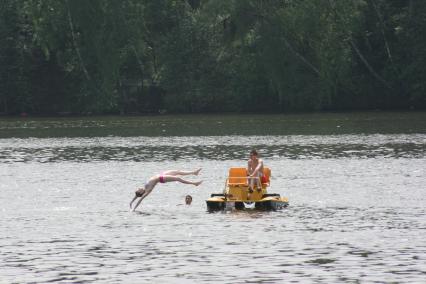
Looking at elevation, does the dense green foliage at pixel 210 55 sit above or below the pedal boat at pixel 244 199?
above

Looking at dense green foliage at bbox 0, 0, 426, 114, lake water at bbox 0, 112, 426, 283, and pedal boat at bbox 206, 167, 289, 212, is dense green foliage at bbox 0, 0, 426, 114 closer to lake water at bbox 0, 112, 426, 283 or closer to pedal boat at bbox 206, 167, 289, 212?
lake water at bbox 0, 112, 426, 283

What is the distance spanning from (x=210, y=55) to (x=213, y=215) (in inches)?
3227

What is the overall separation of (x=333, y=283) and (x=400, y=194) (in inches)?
701

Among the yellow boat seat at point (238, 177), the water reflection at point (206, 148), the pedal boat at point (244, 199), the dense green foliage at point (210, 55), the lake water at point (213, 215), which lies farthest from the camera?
the dense green foliage at point (210, 55)

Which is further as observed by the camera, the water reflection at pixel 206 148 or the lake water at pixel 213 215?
the water reflection at pixel 206 148

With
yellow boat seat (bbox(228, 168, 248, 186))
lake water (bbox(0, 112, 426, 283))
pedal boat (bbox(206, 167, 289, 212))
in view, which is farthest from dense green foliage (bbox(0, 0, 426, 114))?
pedal boat (bbox(206, 167, 289, 212))

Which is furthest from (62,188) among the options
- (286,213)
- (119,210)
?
(286,213)

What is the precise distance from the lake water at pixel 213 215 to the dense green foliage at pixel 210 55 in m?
30.4

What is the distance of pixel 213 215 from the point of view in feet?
118

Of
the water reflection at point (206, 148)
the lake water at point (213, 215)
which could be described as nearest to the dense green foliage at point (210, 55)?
the lake water at point (213, 215)

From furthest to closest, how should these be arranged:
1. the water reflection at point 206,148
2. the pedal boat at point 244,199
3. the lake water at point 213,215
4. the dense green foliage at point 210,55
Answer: the dense green foliage at point 210,55
the water reflection at point 206,148
the pedal boat at point 244,199
the lake water at point 213,215

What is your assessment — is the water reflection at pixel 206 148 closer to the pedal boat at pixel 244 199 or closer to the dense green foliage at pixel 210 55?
the pedal boat at pixel 244 199

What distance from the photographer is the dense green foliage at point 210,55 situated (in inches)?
4220

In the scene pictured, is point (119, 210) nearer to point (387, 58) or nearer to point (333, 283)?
point (333, 283)
